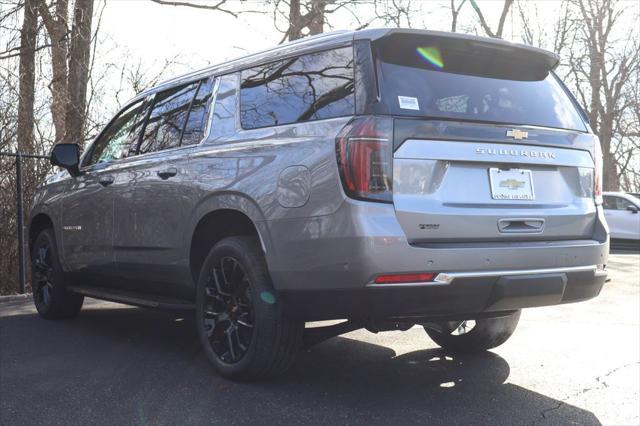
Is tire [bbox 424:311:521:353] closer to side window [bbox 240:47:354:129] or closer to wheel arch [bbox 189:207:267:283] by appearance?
wheel arch [bbox 189:207:267:283]

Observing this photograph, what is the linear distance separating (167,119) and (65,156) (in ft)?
4.41

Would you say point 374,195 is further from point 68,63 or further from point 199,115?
point 68,63

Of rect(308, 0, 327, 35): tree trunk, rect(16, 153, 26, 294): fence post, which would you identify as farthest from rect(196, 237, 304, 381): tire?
rect(308, 0, 327, 35): tree trunk

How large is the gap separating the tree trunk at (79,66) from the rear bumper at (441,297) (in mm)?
8807

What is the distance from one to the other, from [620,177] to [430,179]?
43409mm

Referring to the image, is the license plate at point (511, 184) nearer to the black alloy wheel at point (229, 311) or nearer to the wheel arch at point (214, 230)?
the wheel arch at point (214, 230)

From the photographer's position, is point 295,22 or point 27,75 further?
point 295,22

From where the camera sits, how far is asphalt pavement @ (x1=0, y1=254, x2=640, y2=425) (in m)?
3.58

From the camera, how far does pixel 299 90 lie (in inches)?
155

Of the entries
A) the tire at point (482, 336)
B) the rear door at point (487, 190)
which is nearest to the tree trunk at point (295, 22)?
the tire at point (482, 336)

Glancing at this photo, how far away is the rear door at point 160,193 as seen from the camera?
4638 millimetres

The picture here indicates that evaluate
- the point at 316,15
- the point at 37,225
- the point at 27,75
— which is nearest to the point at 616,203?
the point at 316,15

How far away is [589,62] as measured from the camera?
29.2 meters

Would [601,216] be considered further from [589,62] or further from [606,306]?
[589,62]
